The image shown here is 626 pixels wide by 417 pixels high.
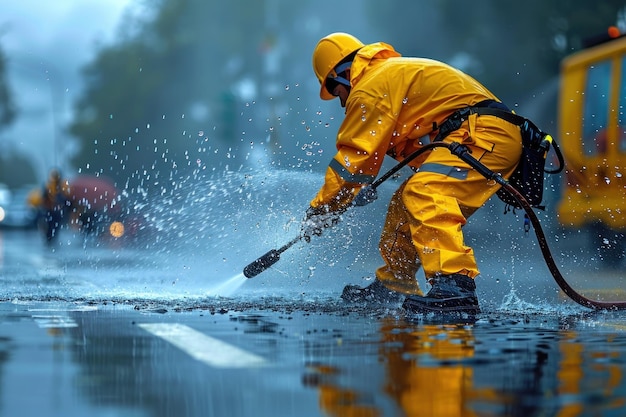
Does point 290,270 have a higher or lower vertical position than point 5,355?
higher

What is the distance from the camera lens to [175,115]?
5250cm

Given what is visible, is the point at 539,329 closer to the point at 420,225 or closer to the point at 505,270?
the point at 420,225

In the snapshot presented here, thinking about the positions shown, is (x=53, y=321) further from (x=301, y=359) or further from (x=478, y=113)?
(x=478, y=113)

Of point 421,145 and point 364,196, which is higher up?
point 421,145

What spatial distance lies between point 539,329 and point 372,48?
209cm

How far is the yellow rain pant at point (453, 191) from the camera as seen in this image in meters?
6.48

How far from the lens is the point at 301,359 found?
4.61 metres

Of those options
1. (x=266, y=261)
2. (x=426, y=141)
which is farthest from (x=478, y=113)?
(x=266, y=261)

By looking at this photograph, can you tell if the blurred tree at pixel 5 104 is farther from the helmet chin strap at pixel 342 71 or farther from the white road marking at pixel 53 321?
the white road marking at pixel 53 321

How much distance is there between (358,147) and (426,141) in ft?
1.86

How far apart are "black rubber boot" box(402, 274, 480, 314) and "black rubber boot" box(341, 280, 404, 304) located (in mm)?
1022

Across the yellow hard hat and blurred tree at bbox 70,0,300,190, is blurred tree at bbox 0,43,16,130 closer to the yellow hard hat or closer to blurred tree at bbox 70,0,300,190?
blurred tree at bbox 70,0,300,190

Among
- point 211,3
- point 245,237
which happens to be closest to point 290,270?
point 245,237

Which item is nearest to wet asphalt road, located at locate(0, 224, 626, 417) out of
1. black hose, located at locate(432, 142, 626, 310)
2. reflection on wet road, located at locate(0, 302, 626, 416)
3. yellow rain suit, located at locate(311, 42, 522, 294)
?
reflection on wet road, located at locate(0, 302, 626, 416)
